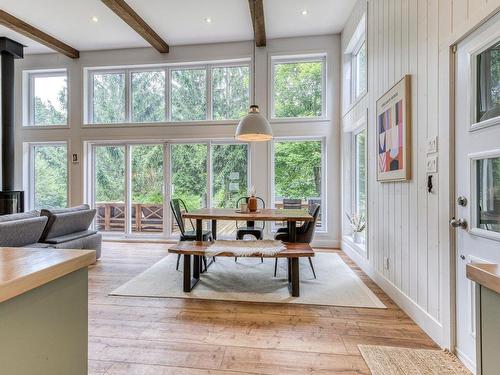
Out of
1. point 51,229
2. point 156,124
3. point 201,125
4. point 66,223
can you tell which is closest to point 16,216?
point 51,229

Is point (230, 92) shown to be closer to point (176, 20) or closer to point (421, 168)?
point (176, 20)

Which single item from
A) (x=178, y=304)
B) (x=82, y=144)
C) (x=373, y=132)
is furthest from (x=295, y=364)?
(x=82, y=144)

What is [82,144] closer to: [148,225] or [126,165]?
[126,165]

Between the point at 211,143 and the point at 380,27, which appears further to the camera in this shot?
the point at 211,143

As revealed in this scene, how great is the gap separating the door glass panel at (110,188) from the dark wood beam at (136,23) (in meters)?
2.08

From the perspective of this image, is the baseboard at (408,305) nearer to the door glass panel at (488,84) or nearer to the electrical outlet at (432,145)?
the electrical outlet at (432,145)

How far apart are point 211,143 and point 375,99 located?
3.10 m

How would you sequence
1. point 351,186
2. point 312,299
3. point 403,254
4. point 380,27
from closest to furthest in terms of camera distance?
point 403,254
point 312,299
point 380,27
point 351,186

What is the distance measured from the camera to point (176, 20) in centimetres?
449

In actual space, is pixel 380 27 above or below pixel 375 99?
above

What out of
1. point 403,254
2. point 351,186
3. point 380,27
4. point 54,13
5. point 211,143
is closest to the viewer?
point 403,254

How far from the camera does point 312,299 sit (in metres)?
2.71

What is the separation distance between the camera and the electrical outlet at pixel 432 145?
1.99m

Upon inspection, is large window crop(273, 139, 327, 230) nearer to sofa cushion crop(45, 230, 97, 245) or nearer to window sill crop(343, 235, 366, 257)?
window sill crop(343, 235, 366, 257)
